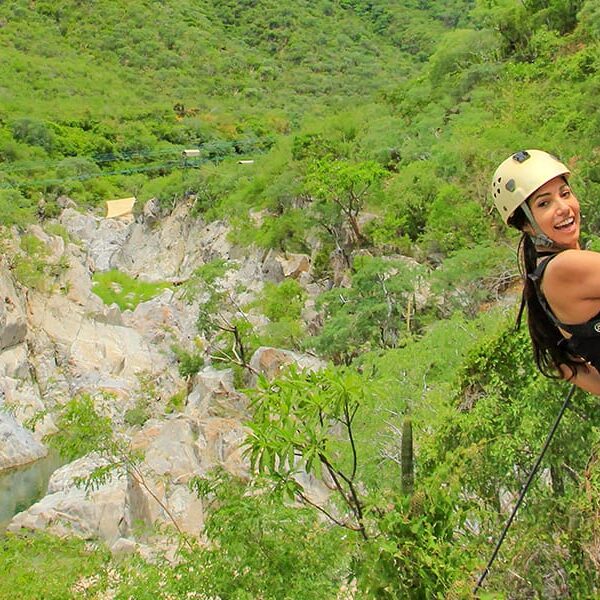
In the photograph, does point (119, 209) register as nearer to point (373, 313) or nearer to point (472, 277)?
point (373, 313)

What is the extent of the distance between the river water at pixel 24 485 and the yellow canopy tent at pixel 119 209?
27.2 meters

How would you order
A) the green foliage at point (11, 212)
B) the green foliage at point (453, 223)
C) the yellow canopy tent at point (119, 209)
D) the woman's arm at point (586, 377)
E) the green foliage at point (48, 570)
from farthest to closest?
the yellow canopy tent at point (119, 209) < the green foliage at point (11, 212) < the green foliage at point (453, 223) < the green foliage at point (48, 570) < the woman's arm at point (586, 377)

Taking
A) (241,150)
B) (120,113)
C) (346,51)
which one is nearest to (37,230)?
(241,150)

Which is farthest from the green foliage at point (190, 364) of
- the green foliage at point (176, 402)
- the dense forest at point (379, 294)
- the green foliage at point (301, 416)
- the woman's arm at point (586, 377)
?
the woman's arm at point (586, 377)

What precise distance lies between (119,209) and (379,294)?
35.3 meters

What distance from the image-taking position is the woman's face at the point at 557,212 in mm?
1934

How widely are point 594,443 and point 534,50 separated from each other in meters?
24.3

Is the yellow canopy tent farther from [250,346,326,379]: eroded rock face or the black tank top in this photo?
the black tank top

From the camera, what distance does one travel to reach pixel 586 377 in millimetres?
2115

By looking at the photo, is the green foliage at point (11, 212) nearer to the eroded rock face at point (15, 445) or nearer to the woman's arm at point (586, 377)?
the eroded rock face at point (15, 445)

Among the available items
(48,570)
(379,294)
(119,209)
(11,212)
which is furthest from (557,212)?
(119,209)

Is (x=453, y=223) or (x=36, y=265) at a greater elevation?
(x=453, y=223)

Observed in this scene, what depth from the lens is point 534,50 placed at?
23953 mm

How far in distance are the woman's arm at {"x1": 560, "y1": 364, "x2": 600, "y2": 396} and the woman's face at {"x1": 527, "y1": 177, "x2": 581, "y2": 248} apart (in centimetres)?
42
